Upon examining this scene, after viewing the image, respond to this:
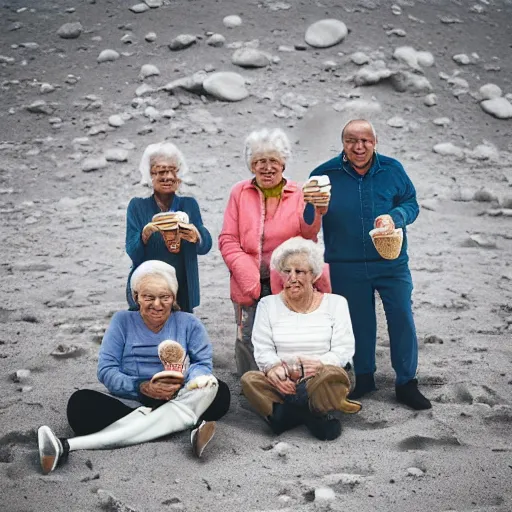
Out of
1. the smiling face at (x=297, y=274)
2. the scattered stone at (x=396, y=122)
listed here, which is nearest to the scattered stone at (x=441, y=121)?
the scattered stone at (x=396, y=122)

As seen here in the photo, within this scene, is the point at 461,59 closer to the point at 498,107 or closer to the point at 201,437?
the point at 498,107

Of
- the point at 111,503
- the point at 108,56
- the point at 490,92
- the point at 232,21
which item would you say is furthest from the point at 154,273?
the point at 232,21

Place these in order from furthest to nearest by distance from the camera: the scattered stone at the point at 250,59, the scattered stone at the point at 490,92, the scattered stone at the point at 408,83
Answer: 1. the scattered stone at the point at 250,59
2. the scattered stone at the point at 490,92
3. the scattered stone at the point at 408,83

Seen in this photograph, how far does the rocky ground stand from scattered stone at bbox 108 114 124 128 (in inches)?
1.3

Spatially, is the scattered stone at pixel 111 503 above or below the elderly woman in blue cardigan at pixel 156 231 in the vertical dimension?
below

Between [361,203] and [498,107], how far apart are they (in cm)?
742

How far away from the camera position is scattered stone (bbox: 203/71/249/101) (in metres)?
11.3

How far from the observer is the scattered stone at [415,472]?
3.90m

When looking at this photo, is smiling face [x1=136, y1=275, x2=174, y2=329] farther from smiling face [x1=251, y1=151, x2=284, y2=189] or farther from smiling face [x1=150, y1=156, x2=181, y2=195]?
smiling face [x1=251, y1=151, x2=284, y2=189]

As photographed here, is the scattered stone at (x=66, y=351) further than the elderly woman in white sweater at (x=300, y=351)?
Yes

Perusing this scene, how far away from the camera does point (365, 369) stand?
4.99 metres

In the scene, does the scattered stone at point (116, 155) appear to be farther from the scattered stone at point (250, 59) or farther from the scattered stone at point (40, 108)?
the scattered stone at point (250, 59)

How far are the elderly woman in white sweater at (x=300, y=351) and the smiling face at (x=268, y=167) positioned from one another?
0.46 meters

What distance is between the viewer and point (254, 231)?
15.8 ft
